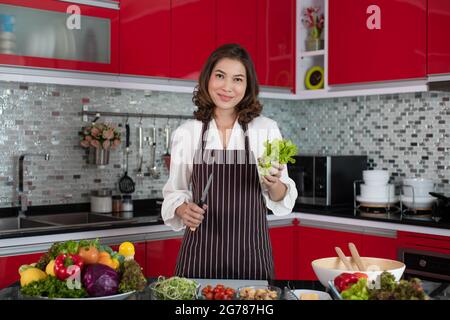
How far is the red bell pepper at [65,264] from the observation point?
1.86 metres

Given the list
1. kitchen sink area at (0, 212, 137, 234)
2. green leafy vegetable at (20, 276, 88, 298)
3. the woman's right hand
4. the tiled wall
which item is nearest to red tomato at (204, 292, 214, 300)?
green leafy vegetable at (20, 276, 88, 298)

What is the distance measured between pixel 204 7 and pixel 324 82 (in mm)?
1035

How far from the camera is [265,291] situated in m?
1.84

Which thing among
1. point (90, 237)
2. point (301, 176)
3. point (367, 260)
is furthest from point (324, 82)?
point (367, 260)

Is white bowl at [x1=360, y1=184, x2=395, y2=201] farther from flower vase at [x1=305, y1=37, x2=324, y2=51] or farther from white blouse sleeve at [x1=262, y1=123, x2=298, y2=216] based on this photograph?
white blouse sleeve at [x1=262, y1=123, x2=298, y2=216]

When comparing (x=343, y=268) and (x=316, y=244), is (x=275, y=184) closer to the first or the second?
(x=343, y=268)

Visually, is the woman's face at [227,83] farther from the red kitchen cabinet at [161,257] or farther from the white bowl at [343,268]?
the red kitchen cabinet at [161,257]

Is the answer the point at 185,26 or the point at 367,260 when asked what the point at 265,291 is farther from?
the point at 185,26

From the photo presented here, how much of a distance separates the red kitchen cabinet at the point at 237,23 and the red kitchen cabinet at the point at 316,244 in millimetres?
1309

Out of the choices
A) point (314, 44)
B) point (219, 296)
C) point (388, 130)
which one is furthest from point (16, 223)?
point (388, 130)

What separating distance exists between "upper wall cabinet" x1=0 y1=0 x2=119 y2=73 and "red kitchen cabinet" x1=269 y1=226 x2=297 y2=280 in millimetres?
1526

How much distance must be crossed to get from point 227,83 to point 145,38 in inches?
62.3

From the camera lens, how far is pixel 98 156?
4.12m

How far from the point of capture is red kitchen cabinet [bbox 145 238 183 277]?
3713 millimetres
